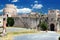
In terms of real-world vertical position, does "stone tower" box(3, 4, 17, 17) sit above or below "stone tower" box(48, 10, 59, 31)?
above

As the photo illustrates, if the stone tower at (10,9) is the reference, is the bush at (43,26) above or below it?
below

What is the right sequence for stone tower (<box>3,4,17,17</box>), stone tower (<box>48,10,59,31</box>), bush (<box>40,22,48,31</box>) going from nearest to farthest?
bush (<box>40,22,48,31</box>) < stone tower (<box>48,10,59,31</box>) < stone tower (<box>3,4,17,17</box>)

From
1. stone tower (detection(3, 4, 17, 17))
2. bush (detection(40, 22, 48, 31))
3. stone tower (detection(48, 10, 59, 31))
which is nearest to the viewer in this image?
bush (detection(40, 22, 48, 31))

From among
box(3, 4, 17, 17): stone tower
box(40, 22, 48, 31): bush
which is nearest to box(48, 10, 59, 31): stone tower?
box(40, 22, 48, 31): bush

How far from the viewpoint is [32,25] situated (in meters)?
48.6

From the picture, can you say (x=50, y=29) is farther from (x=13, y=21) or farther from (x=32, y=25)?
(x=13, y=21)

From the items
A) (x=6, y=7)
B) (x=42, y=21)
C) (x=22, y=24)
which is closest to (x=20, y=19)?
(x=22, y=24)

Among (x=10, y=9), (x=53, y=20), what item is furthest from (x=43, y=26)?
(x=10, y=9)

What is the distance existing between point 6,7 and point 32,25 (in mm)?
15826

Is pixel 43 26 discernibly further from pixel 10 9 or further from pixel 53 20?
pixel 10 9

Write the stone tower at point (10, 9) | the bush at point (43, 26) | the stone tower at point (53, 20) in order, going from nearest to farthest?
the bush at point (43, 26), the stone tower at point (53, 20), the stone tower at point (10, 9)

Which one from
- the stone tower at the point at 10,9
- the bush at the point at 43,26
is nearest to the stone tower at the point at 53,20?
the bush at the point at 43,26

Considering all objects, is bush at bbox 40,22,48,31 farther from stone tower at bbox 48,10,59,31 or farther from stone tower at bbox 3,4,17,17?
stone tower at bbox 3,4,17,17

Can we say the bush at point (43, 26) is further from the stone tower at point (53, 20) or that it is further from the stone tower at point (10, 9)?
the stone tower at point (10, 9)
